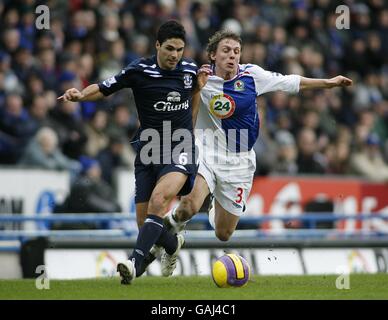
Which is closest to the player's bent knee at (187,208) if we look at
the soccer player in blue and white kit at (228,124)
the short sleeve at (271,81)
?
the soccer player in blue and white kit at (228,124)

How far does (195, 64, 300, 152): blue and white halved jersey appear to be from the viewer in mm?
11906

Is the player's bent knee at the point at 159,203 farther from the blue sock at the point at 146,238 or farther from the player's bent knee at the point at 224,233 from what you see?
the player's bent knee at the point at 224,233

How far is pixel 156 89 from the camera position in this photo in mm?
11086

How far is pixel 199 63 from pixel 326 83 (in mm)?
7996

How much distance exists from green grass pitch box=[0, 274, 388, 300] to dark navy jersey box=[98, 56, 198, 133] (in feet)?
5.59

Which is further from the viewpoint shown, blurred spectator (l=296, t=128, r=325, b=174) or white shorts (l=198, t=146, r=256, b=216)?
blurred spectator (l=296, t=128, r=325, b=174)

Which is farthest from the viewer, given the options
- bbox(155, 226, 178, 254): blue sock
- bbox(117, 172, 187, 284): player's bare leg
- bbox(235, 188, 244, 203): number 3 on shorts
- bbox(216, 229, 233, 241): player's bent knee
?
bbox(216, 229, 233, 241): player's bent knee

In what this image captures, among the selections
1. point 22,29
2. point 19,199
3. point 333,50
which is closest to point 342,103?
point 333,50

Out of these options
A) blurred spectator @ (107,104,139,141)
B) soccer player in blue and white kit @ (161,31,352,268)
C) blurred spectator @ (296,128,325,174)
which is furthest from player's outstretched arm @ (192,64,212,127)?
blurred spectator @ (296,128,325,174)

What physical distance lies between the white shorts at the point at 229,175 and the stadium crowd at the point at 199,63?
4313 mm

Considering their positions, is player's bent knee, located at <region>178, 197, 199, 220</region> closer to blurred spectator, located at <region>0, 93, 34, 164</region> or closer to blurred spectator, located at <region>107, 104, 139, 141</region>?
blurred spectator, located at <region>0, 93, 34, 164</region>

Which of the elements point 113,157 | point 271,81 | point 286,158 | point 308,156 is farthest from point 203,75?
point 308,156

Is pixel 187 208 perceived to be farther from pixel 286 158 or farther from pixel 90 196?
pixel 286 158
